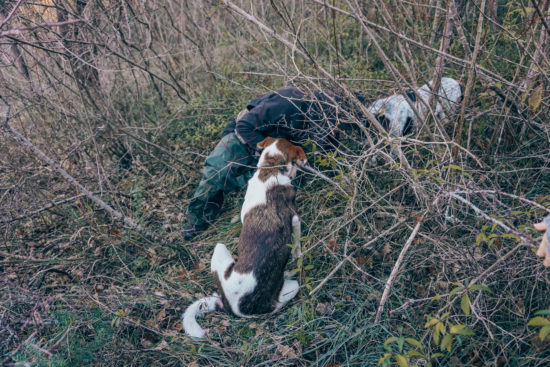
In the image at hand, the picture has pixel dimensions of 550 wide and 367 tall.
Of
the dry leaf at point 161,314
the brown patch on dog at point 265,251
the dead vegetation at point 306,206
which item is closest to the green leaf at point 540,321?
the dead vegetation at point 306,206

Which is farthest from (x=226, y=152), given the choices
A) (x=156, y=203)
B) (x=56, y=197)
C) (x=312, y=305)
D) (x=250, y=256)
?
(x=56, y=197)

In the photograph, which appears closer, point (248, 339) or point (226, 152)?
point (248, 339)

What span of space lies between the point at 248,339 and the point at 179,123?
11.8 ft

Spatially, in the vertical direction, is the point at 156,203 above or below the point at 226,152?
below

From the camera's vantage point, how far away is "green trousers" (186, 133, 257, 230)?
4.06 meters

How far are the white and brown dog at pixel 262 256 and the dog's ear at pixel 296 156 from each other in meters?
0.03

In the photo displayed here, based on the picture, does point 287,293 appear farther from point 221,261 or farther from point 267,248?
point 221,261

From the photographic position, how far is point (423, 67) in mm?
4668

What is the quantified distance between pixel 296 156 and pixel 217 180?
1035mm

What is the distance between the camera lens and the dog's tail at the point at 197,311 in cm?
298

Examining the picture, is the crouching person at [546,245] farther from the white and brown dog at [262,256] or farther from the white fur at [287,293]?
the white fur at [287,293]

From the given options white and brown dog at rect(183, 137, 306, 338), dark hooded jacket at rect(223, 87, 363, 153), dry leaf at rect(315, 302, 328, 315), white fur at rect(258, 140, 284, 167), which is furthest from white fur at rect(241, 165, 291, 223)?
dry leaf at rect(315, 302, 328, 315)

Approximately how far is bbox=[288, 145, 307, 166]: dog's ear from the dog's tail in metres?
1.54

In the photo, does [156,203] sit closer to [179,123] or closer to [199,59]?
[179,123]
